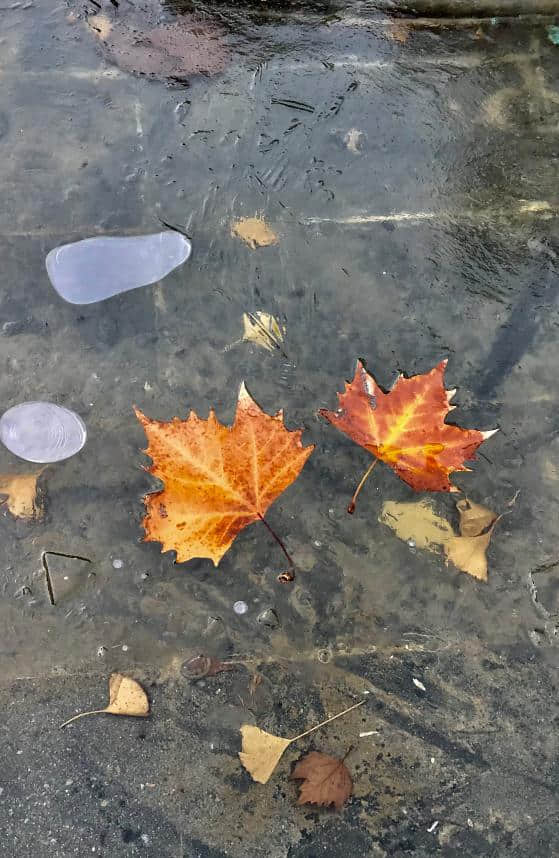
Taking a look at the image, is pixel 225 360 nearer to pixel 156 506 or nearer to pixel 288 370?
pixel 288 370

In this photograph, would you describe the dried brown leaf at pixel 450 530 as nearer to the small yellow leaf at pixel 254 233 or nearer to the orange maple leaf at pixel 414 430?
the orange maple leaf at pixel 414 430

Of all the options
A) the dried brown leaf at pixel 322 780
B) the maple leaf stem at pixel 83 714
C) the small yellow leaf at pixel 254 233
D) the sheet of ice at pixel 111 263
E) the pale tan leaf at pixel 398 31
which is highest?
the pale tan leaf at pixel 398 31

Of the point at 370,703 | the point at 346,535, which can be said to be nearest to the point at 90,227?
the point at 346,535

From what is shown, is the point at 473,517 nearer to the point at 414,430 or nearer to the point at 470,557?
the point at 470,557

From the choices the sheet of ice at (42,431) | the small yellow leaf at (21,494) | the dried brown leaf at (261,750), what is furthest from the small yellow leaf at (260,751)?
the sheet of ice at (42,431)

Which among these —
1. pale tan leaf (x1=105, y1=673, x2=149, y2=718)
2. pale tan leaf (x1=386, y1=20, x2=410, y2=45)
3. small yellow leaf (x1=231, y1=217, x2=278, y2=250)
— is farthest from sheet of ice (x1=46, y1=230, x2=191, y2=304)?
pale tan leaf (x1=105, y1=673, x2=149, y2=718)

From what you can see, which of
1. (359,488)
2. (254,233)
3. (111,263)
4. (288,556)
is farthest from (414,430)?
(111,263)
